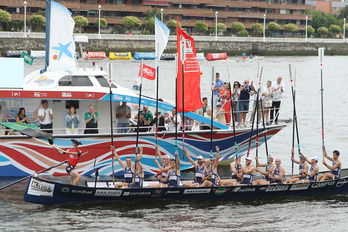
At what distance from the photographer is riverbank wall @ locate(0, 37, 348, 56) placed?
90.2 meters

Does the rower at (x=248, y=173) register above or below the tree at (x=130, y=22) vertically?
below

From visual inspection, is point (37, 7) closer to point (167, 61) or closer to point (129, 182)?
point (167, 61)

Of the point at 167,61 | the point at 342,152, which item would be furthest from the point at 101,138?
the point at 167,61

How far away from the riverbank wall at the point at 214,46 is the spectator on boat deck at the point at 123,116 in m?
67.6

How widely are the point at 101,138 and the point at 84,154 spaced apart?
0.85m

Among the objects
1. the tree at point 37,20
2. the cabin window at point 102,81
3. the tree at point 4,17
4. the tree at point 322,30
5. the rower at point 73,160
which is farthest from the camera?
the tree at point 322,30

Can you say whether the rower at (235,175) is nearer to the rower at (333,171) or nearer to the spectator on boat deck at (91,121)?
the rower at (333,171)

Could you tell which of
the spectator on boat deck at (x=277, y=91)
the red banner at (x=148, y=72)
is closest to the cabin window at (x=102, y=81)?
the red banner at (x=148, y=72)

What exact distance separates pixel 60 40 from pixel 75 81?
2.24m

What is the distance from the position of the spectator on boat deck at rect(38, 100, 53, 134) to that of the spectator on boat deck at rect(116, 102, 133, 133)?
249 centimetres

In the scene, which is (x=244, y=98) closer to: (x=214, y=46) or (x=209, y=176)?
(x=209, y=176)

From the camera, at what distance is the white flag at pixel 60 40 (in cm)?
2462

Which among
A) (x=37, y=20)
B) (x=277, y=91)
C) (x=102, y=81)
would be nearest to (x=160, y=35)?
(x=102, y=81)

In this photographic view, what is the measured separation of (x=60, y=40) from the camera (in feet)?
81.1
